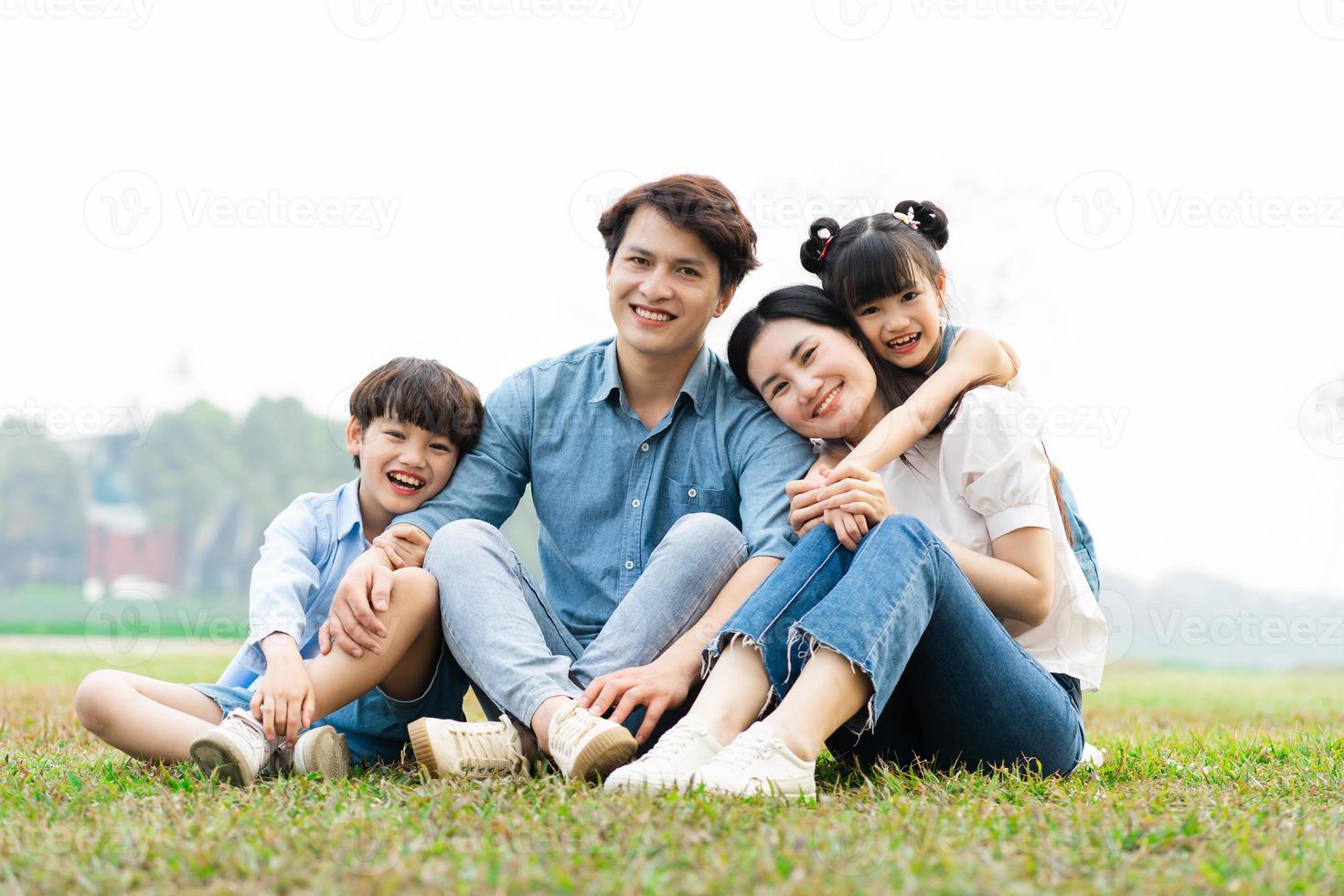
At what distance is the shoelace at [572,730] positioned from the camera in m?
2.30

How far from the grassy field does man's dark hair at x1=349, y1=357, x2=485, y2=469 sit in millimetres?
971

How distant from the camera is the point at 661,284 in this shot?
10.1ft

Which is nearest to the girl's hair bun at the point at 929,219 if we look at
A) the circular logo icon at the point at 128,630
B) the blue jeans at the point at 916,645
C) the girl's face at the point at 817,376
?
the girl's face at the point at 817,376

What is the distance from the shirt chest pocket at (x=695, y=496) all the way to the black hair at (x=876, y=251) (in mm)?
597

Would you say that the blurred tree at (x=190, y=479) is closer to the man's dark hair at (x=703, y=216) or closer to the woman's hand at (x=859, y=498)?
the man's dark hair at (x=703, y=216)

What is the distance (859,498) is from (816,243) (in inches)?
39.4

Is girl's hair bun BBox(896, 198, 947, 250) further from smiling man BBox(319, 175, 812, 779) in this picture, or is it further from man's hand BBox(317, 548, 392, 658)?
man's hand BBox(317, 548, 392, 658)

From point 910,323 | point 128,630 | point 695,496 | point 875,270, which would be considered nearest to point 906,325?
point 910,323

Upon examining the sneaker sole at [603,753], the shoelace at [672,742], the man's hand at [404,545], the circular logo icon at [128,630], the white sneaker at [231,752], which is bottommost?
the circular logo icon at [128,630]

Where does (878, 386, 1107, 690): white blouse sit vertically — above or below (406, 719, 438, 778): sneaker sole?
above

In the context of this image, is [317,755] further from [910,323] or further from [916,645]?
[910,323]

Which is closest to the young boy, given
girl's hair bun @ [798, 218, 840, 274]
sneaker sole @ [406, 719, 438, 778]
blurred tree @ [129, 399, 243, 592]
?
sneaker sole @ [406, 719, 438, 778]

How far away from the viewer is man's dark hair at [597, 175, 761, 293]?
10.1ft

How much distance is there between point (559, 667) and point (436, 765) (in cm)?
34
